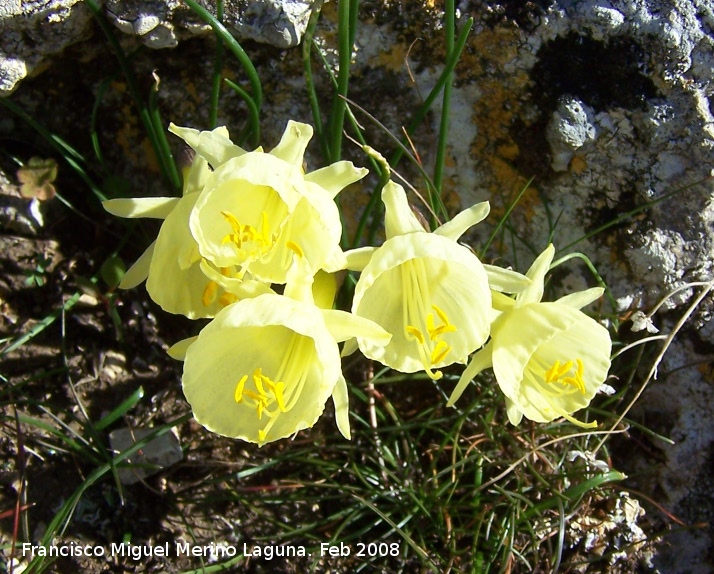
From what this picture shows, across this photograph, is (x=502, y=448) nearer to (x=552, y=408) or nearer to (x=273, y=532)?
(x=552, y=408)

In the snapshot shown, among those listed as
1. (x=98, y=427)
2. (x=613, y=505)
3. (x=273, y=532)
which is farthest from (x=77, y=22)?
(x=613, y=505)

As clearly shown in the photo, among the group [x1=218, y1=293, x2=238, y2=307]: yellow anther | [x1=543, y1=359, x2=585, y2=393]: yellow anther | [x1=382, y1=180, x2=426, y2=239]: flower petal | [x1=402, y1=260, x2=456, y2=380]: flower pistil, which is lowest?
[x1=218, y1=293, x2=238, y2=307]: yellow anther

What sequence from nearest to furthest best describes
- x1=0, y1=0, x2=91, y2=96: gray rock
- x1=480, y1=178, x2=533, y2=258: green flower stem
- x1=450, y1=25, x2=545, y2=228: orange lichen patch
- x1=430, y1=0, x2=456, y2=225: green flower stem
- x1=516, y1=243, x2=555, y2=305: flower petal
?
x1=516, y1=243, x2=555, y2=305: flower petal < x1=430, y1=0, x2=456, y2=225: green flower stem < x1=0, y1=0, x2=91, y2=96: gray rock < x1=480, y1=178, x2=533, y2=258: green flower stem < x1=450, y1=25, x2=545, y2=228: orange lichen patch

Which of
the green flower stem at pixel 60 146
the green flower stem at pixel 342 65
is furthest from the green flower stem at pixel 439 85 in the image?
the green flower stem at pixel 60 146

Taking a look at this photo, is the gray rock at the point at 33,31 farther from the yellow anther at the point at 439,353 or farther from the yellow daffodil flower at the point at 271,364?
the yellow anther at the point at 439,353

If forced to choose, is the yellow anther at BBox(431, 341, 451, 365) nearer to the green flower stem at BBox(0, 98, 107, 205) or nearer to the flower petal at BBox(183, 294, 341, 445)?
the flower petal at BBox(183, 294, 341, 445)

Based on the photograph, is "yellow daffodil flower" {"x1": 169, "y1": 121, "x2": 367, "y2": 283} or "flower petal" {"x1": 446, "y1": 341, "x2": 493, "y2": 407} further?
"flower petal" {"x1": 446, "y1": 341, "x2": 493, "y2": 407}

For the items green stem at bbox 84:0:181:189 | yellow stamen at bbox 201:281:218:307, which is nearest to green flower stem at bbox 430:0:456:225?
yellow stamen at bbox 201:281:218:307
